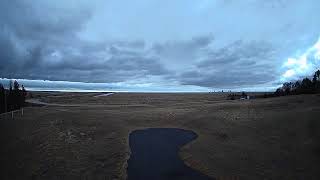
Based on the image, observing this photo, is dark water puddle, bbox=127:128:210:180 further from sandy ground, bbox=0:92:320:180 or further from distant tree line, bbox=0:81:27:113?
distant tree line, bbox=0:81:27:113

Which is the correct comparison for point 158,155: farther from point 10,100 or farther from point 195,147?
point 10,100

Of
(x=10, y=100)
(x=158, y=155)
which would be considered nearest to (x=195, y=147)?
(x=158, y=155)

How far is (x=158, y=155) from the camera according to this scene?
34.7 m

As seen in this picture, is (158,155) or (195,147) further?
(195,147)

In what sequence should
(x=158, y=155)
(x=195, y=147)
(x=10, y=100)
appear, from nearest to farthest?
(x=158, y=155), (x=195, y=147), (x=10, y=100)

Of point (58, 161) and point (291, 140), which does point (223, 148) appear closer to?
point (291, 140)

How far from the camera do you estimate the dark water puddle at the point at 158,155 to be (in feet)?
91.0

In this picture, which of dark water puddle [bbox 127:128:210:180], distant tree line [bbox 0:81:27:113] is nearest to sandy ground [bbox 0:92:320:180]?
dark water puddle [bbox 127:128:210:180]

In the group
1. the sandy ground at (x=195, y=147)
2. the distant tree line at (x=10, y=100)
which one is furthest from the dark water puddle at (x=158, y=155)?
the distant tree line at (x=10, y=100)

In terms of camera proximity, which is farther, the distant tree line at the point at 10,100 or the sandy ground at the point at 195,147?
the distant tree line at the point at 10,100

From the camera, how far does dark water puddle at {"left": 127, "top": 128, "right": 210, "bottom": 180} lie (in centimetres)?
2775

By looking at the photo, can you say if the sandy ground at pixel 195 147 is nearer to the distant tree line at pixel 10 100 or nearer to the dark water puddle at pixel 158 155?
the dark water puddle at pixel 158 155

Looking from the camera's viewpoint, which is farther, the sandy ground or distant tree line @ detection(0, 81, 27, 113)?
distant tree line @ detection(0, 81, 27, 113)

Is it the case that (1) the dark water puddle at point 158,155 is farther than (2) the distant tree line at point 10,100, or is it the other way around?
(2) the distant tree line at point 10,100
